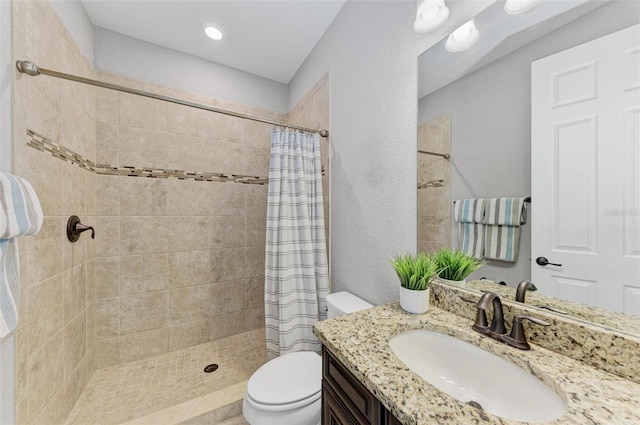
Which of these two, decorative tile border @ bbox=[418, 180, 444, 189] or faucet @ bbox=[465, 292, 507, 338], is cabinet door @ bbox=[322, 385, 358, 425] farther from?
decorative tile border @ bbox=[418, 180, 444, 189]

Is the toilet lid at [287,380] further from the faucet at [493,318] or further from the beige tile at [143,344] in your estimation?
the beige tile at [143,344]

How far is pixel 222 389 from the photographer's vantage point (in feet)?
5.08

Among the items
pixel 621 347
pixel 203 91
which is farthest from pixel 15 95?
pixel 621 347

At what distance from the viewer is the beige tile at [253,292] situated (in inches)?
90.0

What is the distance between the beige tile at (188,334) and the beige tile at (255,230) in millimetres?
803

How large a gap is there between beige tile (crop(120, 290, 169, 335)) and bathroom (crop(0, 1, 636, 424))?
10 millimetres

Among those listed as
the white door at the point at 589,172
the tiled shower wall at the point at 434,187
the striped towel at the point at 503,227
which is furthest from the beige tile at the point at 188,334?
the white door at the point at 589,172

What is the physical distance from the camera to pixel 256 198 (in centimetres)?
233

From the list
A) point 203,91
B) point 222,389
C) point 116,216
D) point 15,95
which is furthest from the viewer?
point 203,91

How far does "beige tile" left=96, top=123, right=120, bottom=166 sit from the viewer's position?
1.74 metres

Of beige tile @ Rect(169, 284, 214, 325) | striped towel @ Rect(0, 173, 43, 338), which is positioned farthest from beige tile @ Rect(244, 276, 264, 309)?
striped towel @ Rect(0, 173, 43, 338)

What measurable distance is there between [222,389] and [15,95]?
1853 mm

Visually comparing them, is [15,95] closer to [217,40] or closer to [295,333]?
[217,40]

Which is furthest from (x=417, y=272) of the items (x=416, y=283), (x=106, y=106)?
(x=106, y=106)
